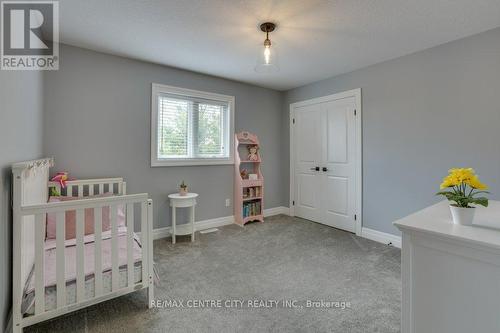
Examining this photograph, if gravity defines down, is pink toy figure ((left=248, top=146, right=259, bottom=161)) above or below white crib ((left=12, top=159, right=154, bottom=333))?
above

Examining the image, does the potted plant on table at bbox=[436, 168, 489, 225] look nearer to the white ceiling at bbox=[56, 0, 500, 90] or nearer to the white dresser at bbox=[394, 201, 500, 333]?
the white dresser at bbox=[394, 201, 500, 333]

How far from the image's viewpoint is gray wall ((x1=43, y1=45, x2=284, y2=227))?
8.41 feet

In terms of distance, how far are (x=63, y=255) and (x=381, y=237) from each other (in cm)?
331

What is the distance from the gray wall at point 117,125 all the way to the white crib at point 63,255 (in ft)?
2.90

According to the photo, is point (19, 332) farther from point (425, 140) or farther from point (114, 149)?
point (425, 140)

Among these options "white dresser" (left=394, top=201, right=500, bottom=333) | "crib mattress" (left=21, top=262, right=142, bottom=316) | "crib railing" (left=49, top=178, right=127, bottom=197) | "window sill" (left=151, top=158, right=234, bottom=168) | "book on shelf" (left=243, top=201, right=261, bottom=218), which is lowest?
"crib mattress" (left=21, top=262, right=142, bottom=316)

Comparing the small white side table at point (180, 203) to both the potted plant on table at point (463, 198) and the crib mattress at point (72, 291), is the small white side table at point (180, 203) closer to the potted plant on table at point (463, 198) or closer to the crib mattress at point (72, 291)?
the crib mattress at point (72, 291)

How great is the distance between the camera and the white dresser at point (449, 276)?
0.94 m

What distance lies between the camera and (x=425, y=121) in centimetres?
268

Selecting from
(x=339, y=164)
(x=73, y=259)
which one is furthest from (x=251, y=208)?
(x=73, y=259)

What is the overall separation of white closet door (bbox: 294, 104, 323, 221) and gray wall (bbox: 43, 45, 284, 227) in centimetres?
120

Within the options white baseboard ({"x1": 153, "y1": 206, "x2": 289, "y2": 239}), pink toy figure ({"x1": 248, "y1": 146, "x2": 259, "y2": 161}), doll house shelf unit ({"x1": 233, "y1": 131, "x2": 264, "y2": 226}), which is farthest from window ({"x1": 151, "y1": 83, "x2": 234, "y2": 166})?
white baseboard ({"x1": 153, "y1": 206, "x2": 289, "y2": 239})

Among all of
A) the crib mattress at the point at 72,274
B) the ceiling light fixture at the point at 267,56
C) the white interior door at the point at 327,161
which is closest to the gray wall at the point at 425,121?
the white interior door at the point at 327,161

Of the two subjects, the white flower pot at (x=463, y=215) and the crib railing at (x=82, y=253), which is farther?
the crib railing at (x=82, y=253)
